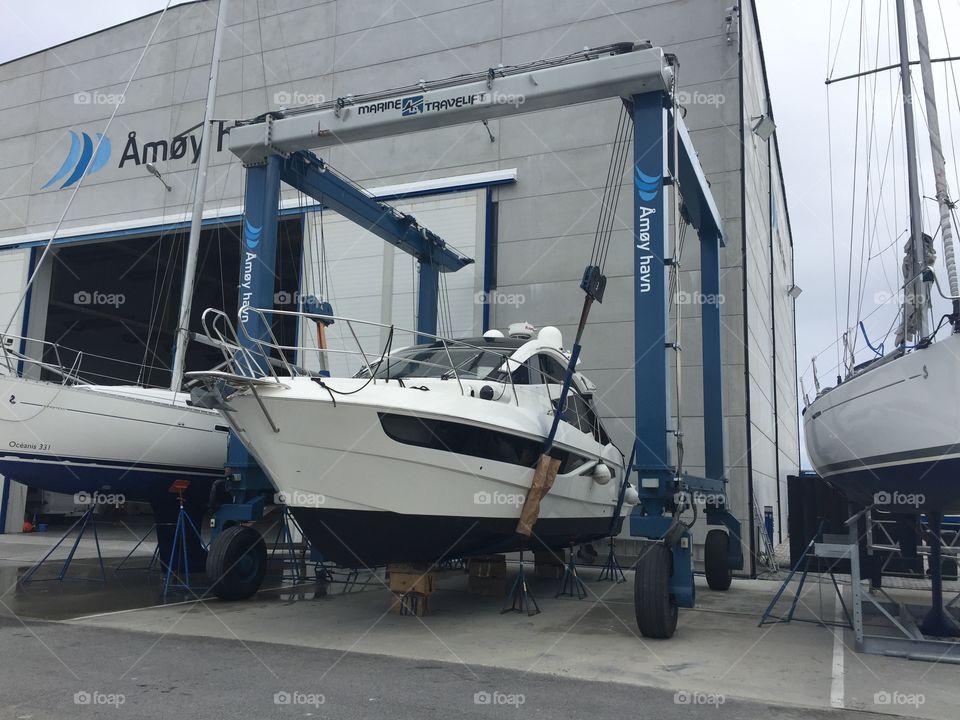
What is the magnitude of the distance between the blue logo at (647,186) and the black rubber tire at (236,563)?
537 cm

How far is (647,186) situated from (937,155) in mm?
3064

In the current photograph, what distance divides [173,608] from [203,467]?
3.17 m

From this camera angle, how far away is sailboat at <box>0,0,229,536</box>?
8.99 metres

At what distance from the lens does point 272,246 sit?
921 centimetres

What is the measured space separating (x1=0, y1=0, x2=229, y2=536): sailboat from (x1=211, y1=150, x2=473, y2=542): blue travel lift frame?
115 centimetres

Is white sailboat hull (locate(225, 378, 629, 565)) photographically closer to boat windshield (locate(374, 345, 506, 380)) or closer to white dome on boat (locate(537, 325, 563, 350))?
boat windshield (locate(374, 345, 506, 380))

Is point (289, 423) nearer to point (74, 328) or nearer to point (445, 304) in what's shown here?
point (445, 304)

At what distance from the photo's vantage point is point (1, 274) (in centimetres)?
1736

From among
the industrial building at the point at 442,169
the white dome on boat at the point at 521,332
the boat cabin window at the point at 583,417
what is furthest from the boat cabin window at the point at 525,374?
the industrial building at the point at 442,169

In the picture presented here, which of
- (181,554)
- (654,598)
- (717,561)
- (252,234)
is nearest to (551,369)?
(654,598)

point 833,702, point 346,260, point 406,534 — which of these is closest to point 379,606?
point 406,534

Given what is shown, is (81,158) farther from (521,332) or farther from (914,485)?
(914,485)

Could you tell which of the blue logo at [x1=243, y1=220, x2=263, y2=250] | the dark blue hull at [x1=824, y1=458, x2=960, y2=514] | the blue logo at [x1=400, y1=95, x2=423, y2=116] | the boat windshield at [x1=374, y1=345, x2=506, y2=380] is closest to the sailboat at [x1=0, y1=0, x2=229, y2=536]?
the blue logo at [x1=243, y1=220, x2=263, y2=250]

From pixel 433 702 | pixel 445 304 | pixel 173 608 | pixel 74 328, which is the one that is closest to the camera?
pixel 433 702
